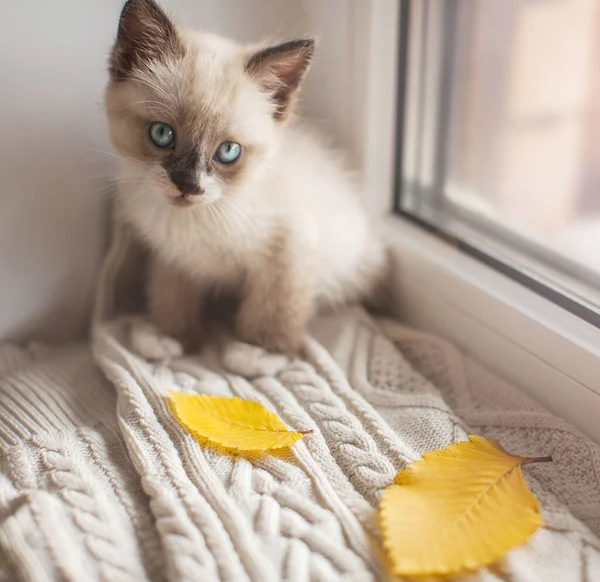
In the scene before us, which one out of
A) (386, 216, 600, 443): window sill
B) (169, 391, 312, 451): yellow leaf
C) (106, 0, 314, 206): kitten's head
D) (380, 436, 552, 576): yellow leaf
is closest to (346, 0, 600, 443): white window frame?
(386, 216, 600, 443): window sill

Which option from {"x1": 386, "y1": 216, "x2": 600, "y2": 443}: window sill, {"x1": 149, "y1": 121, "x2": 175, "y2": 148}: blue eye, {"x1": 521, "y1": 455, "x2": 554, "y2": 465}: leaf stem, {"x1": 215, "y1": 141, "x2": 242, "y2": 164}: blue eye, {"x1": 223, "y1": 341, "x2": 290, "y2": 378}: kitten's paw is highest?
{"x1": 149, "y1": 121, "x2": 175, "y2": 148}: blue eye

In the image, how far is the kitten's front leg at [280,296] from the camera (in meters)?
1.11

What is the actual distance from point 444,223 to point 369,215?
5.7 inches

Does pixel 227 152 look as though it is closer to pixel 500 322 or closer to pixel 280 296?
pixel 280 296

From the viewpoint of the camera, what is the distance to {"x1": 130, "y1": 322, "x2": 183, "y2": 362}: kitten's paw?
3.62 feet

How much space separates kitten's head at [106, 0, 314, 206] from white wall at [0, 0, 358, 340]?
0.44 ft

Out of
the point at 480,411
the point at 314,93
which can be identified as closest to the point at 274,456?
the point at 480,411

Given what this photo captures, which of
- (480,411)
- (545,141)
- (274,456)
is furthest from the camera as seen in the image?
(545,141)

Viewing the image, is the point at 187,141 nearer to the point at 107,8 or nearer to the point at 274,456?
the point at 107,8

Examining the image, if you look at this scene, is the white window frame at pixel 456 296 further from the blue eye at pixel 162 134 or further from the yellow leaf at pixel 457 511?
the blue eye at pixel 162 134

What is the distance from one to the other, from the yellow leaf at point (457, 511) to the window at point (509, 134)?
0.99ft

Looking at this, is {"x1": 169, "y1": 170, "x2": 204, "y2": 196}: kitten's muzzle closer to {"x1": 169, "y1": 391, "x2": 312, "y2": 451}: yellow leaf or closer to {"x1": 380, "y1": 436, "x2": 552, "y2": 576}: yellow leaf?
{"x1": 169, "y1": 391, "x2": 312, "y2": 451}: yellow leaf

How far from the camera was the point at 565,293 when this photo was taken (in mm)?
1060

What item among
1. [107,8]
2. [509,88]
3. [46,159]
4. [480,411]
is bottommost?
[480,411]
